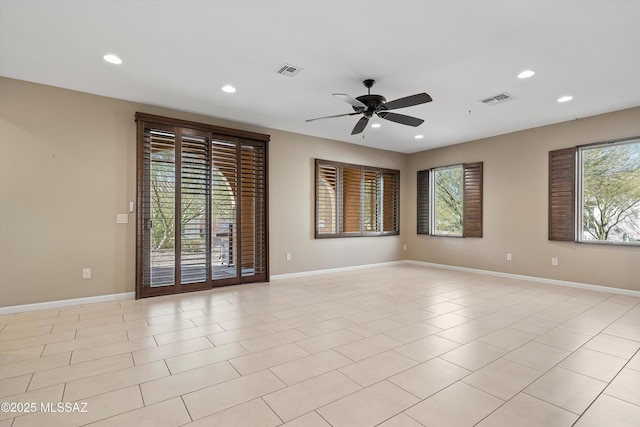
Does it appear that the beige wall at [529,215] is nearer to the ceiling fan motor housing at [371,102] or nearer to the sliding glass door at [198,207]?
the ceiling fan motor housing at [371,102]

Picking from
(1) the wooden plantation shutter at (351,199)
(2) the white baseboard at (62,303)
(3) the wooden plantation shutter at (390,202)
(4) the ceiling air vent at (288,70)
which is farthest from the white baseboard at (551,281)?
(2) the white baseboard at (62,303)

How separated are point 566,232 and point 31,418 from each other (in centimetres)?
673

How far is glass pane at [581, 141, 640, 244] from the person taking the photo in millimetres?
4688

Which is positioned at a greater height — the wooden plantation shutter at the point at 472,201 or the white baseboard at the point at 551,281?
the wooden plantation shutter at the point at 472,201

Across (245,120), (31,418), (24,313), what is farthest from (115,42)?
(24,313)

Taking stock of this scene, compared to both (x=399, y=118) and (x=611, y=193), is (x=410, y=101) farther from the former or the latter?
(x=611, y=193)

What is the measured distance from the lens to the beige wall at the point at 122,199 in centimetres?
378

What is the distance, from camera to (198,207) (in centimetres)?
486

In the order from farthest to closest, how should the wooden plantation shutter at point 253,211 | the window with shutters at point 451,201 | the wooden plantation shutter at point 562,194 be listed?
the window with shutters at point 451,201 → the wooden plantation shutter at point 253,211 → the wooden plantation shutter at point 562,194

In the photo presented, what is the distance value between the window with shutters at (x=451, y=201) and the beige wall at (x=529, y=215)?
0.51 feet

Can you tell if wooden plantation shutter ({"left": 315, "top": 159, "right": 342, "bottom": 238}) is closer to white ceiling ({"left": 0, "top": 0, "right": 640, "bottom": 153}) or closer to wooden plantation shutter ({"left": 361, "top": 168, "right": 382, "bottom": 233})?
wooden plantation shutter ({"left": 361, "top": 168, "right": 382, "bottom": 233})

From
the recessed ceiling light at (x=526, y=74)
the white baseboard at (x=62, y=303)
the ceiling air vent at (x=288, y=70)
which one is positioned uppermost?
the ceiling air vent at (x=288, y=70)

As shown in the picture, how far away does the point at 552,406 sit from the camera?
6.24ft

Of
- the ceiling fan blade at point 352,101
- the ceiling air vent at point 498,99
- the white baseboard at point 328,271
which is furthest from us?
the white baseboard at point 328,271
